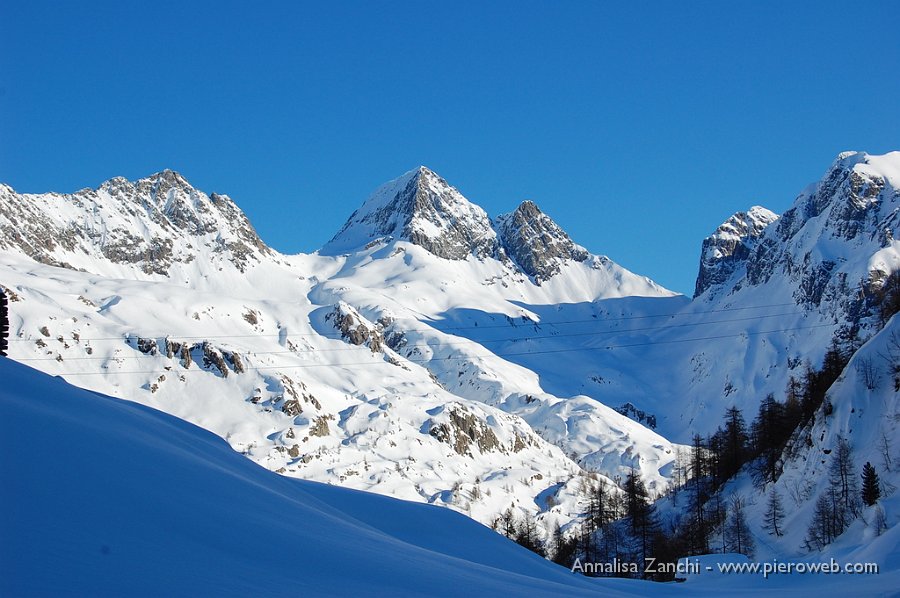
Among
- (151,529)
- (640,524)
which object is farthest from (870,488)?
(151,529)

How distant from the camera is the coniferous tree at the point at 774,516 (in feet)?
164

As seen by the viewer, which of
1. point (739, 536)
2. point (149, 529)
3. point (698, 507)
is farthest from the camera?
point (698, 507)

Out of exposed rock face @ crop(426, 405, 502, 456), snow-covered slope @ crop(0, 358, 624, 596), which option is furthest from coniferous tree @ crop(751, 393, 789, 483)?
exposed rock face @ crop(426, 405, 502, 456)

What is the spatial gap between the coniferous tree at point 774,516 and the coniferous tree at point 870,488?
814cm

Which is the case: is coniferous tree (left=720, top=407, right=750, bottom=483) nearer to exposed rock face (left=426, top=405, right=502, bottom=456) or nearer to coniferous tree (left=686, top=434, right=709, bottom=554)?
coniferous tree (left=686, top=434, right=709, bottom=554)

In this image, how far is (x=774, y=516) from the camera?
49719 millimetres

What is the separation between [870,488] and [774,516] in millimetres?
8994

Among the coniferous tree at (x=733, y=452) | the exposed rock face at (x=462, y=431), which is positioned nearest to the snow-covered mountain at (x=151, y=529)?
the coniferous tree at (x=733, y=452)

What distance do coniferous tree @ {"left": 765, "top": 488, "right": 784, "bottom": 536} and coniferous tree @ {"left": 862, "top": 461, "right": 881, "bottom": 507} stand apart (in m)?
8.14

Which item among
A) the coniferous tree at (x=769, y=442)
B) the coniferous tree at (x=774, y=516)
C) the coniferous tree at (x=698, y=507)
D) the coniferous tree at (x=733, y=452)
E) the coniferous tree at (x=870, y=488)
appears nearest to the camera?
the coniferous tree at (x=870, y=488)

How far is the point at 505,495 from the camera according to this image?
501 ft

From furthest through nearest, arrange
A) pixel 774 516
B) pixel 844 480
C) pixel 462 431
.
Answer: pixel 462 431, pixel 774 516, pixel 844 480

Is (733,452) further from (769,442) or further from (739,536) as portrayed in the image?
(739,536)

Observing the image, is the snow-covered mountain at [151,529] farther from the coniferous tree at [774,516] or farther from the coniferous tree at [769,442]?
the coniferous tree at [769,442]
